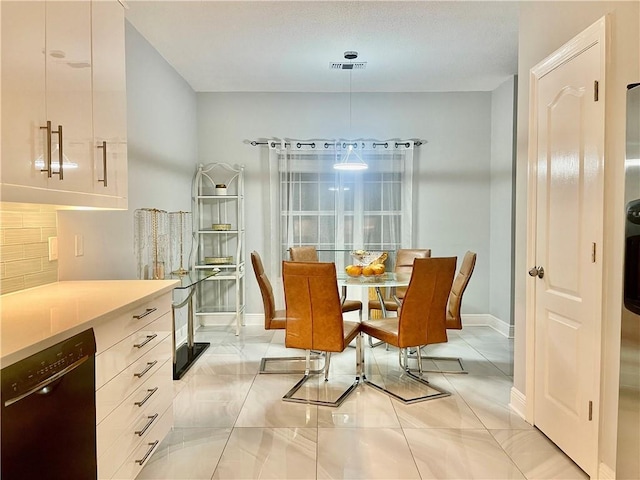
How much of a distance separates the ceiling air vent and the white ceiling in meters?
0.06

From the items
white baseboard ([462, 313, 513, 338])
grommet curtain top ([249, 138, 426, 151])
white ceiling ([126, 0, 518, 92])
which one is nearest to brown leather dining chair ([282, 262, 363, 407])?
white ceiling ([126, 0, 518, 92])

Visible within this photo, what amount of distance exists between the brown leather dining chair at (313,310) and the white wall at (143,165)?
1.21 meters

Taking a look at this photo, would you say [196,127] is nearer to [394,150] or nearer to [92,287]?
[394,150]

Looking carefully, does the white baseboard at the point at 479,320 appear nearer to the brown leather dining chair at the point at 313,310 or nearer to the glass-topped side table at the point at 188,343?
the brown leather dining chair at the point at 313,310

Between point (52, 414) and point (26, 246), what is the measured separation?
43.3 inches

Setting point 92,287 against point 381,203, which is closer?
point 92,287

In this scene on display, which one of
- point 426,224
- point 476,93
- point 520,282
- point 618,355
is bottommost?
point 618,355

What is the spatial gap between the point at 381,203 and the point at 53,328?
412cm

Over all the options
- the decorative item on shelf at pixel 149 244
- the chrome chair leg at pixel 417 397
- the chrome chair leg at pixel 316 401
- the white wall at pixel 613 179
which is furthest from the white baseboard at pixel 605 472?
the decorative item on shelf at pixel 149 244

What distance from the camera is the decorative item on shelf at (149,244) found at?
344cm

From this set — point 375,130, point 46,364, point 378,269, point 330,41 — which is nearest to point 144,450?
point 46,364

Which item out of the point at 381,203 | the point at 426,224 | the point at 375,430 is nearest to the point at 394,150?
the point at 381,203

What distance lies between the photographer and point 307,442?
97.0 inches

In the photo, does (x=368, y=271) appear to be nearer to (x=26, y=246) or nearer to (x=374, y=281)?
(x=374, y=281)
